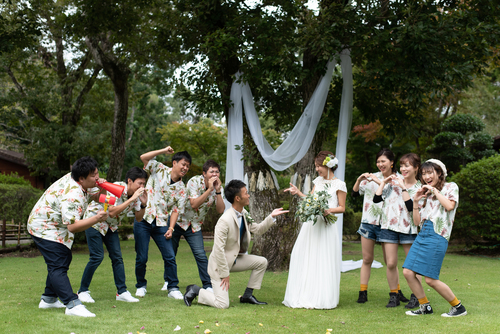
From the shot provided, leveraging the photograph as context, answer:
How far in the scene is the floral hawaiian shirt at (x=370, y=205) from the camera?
5.63 metres

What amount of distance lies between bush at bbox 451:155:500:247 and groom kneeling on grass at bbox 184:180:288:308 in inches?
329

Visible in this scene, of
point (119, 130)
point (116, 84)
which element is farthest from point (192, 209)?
point (116, 84)

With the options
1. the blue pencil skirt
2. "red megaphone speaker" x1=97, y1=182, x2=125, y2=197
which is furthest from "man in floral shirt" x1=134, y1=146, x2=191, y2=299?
the blue pencil skirt

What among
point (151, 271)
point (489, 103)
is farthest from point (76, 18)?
point (489, 103)

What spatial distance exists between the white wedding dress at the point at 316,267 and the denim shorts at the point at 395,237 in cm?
61

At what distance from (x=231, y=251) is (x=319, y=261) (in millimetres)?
1061

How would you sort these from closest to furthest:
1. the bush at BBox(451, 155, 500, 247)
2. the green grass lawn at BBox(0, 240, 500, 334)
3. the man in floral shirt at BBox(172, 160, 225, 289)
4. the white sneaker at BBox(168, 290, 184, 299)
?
the green grass lawn at BBox(0, 240, 500, 334)
the white sneaker at BBox(168, 290, 184, 299)
the man in floral shirt at BBox(172, 160, 225, 289)
the bush at BBox(451, 155, 500, 247)

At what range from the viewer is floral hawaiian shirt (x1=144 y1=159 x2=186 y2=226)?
A: 5891 millimetres

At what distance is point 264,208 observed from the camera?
30.5ft

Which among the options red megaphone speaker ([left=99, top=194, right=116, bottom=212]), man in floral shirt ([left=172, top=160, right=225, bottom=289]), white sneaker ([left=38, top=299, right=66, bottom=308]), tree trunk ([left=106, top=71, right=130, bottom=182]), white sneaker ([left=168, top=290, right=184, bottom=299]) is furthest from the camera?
tree trunk ([left=106, top=71, right=130, bottom=182])

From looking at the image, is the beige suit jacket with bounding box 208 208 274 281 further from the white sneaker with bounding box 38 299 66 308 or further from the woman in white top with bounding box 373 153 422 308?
the white sneaker with bounding box 38 299 66 308

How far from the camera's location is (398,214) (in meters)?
5.46

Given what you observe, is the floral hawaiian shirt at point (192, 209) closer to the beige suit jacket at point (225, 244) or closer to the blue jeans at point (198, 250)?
the blue jeans at point (198, 250)

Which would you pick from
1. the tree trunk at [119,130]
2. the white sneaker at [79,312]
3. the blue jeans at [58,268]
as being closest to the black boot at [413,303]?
the white sneaker at [79,312]
